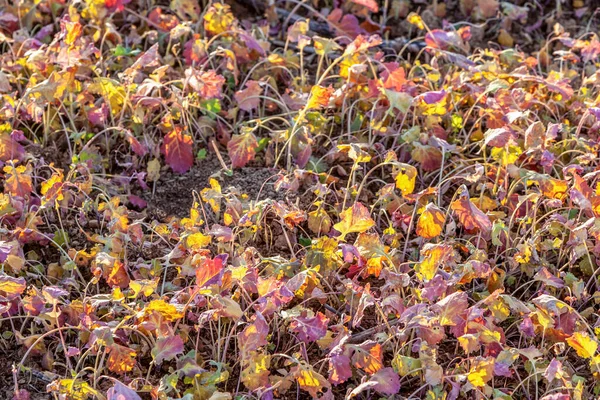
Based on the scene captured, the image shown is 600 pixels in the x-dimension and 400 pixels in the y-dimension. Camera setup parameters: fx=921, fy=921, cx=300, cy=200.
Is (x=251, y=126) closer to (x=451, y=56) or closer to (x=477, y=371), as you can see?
(x=451, y=56)

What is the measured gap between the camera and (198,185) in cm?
266

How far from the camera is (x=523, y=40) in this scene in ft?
11.1

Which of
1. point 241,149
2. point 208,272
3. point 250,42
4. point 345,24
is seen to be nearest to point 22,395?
point 208,272

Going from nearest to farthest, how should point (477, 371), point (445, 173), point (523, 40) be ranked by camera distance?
point (477, 371)
point (445, 173)
point (523, 40)

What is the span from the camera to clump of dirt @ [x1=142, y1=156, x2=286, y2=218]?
2586 millimetres

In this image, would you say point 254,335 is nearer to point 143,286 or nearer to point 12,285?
point 143,286

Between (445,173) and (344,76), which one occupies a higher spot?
(344,76)

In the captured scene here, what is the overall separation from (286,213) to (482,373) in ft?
2.11

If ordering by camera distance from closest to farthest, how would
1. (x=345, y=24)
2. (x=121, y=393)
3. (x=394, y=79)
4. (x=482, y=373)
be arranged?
(x=121, y=393), (x=482, y=373), (x=394, y=79), (x=345, y=24)

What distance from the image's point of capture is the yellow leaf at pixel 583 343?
2.01 metres

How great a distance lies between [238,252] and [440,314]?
0.55m

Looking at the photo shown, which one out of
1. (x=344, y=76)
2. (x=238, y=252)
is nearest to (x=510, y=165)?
(x=344, y=76)

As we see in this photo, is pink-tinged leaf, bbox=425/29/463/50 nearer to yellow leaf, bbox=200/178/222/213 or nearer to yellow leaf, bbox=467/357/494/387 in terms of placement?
yellow leaf, bbox=200/178/222/213

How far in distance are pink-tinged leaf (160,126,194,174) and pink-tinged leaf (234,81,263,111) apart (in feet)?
0.73
